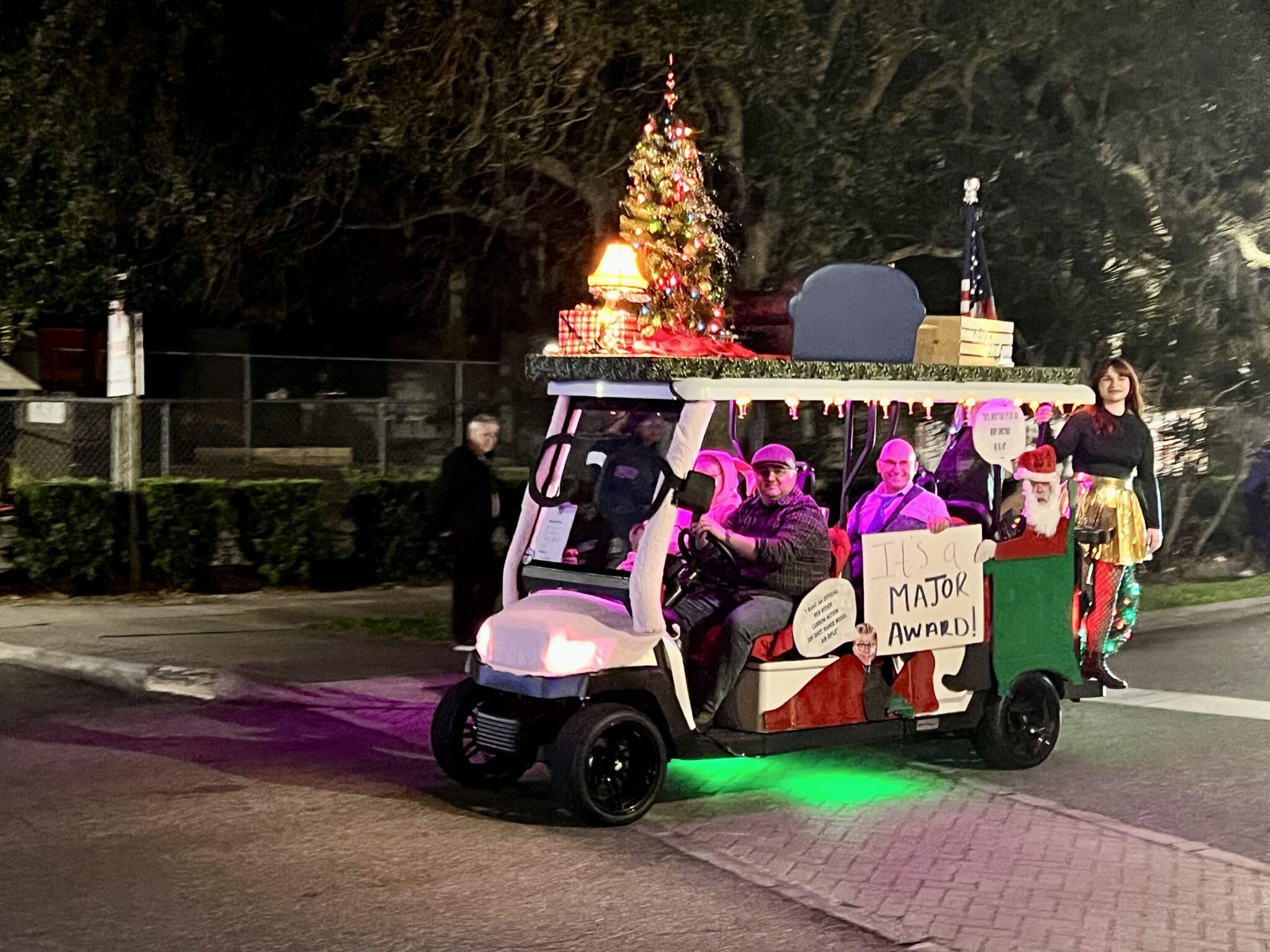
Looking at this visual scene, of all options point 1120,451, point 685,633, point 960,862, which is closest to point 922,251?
point 1120,451

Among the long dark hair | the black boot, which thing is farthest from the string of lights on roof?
the black boot

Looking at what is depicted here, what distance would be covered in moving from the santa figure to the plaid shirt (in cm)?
131

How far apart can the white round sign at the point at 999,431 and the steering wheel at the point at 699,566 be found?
1.47 metres

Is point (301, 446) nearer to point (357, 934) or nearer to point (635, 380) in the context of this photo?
point (635, 380)

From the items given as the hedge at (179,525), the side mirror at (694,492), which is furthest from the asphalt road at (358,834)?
the hedge at (179,525)

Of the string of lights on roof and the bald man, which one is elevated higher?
the string of lights on roof

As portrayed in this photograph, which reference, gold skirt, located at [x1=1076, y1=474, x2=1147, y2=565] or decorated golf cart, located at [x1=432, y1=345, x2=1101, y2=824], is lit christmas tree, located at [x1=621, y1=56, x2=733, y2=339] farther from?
gold skirt, located at [x1=1076, y1=474, x2=1147, y2=565]

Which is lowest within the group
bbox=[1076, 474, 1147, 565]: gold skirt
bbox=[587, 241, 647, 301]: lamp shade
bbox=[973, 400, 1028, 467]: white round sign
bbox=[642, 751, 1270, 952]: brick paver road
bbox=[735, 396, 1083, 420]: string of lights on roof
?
bbox=[642, 751, 1270, 952]: brick paver road

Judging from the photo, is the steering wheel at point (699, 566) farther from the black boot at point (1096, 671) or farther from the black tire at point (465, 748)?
the black boot at point (1096, 671)

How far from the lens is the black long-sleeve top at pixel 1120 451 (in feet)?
30.5

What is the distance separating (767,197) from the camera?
13.9 m

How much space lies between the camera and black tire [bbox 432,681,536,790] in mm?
7691

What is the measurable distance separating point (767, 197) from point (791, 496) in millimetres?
6438

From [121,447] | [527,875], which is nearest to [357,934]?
[527,875]
